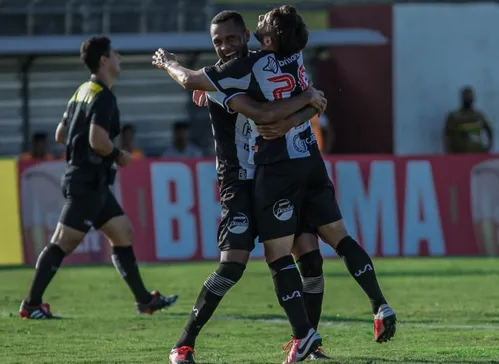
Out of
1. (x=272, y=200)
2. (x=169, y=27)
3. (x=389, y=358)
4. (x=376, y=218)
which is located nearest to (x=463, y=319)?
(x=389, y=358)

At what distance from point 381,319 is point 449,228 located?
10062 mm

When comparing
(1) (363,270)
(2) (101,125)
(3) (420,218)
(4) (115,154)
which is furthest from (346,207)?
(1) (363,270)

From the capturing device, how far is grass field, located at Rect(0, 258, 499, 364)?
8211 mm

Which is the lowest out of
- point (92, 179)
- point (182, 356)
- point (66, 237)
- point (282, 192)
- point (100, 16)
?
point (182, 356)

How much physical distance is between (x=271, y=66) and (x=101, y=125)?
3122 millimetres

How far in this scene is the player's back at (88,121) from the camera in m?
10.4

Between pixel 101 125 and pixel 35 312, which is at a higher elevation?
pixel 101 125

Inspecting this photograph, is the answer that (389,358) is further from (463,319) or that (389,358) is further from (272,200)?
(463,319)

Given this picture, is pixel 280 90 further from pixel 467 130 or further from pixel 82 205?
pixel 467 130

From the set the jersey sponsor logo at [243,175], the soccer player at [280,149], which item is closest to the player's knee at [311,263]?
the soccer player at [280,149]

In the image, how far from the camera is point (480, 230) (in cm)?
1758

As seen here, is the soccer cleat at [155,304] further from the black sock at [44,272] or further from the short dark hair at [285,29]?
the short dark hair at [285,29]

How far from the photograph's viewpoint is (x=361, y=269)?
7781 millimetres

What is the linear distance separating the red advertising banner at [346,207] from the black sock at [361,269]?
371 inches
